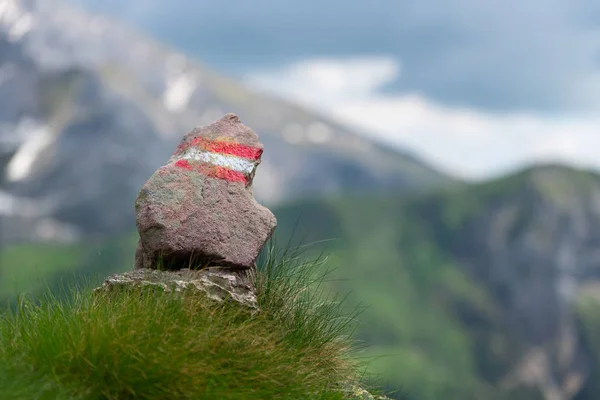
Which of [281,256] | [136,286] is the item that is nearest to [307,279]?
[281,256]

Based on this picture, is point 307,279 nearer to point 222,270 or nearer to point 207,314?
point 222,270

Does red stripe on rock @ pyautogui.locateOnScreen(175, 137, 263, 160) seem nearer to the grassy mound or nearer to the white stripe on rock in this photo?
the white stripe on rock

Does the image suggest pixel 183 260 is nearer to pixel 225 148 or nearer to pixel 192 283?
pixel 192 283

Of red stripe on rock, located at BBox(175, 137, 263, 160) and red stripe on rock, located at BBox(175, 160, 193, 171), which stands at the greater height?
red stripe on rock, located at BBox(175, 137, 263, 160)

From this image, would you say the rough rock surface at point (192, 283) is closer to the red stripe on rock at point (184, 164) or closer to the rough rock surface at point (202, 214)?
the rough rock surface at point (202, 214)

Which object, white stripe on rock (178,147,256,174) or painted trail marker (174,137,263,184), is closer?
painted trail marker (174,137,263,184)

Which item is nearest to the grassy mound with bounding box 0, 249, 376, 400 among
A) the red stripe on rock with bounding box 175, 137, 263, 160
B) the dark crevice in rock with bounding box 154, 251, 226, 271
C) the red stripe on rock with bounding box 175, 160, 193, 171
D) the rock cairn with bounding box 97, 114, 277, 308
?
the rock cairn with bounding box 97, 114, 277, 308
